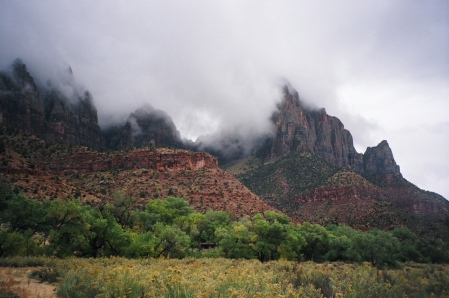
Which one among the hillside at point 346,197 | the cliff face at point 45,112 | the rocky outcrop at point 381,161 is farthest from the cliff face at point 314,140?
the cliff face at point 45,112

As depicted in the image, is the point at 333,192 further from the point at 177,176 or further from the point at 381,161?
the point at 381,161

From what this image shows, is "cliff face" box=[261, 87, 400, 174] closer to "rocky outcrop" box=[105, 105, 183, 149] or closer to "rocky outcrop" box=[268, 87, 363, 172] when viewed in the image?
"rocky outcrop" box=[268, 87, 363, 172]

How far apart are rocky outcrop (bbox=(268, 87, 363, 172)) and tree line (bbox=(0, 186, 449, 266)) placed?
114m

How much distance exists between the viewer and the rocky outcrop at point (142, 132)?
583 feet

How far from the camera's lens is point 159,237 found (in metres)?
30.3

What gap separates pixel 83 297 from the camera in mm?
7996

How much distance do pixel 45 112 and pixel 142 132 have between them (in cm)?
6356

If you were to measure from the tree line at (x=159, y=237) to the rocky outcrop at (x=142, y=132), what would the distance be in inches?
5214

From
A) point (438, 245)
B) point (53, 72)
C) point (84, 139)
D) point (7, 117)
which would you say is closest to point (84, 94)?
point (53, 72)

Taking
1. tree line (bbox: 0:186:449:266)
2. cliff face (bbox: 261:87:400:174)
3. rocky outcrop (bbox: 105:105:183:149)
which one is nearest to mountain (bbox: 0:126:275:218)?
tree line (bbox: 0:186:449:266)

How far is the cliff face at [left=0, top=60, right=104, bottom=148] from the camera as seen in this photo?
108m

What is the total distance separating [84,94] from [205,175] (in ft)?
374

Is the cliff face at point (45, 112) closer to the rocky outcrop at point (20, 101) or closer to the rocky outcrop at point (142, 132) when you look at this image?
the rocky outcrop at point (20, 101)

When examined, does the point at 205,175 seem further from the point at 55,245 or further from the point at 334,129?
the point at 334,129
